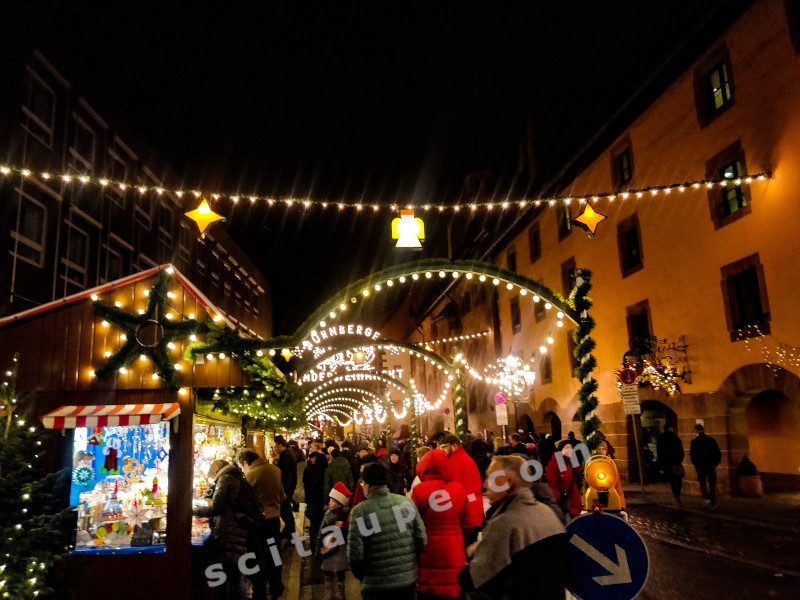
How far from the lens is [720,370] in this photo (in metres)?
16.1

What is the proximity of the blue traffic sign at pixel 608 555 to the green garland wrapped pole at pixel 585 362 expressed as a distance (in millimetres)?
3903

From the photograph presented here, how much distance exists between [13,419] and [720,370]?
50.0 feet

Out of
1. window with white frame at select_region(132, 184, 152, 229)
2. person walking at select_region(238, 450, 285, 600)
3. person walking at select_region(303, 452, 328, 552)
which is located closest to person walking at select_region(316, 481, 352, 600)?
person walking at select_region(238, 450, 285, 600)

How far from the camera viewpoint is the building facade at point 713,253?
14.0m

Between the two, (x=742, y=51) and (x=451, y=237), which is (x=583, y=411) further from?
(x=451, y=237)

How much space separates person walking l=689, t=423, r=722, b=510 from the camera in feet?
46.0

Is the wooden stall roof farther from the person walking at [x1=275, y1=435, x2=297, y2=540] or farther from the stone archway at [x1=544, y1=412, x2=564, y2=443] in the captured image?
the stone archway at [x1=544, y1=412, x2=564, y2=443]

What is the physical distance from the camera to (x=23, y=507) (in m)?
7.12

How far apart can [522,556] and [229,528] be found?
458cm

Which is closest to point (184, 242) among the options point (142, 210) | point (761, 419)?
point (142, 210)

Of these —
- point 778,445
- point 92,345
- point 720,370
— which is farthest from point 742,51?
point 92,345

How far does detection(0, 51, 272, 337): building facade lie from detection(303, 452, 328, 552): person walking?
3078 millimetres

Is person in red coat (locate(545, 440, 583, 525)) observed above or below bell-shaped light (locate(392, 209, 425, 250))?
below

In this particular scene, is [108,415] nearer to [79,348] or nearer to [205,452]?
[79,348]
